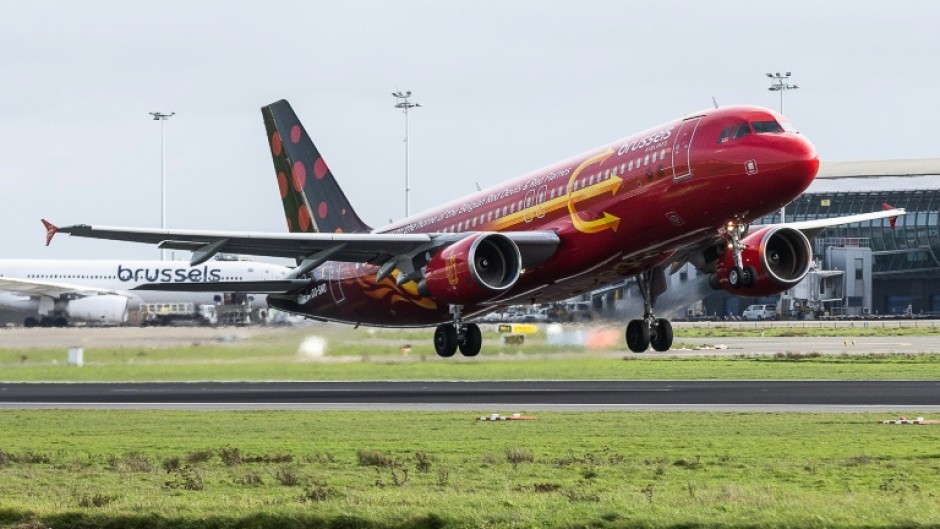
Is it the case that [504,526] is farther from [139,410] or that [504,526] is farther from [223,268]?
[223,268]

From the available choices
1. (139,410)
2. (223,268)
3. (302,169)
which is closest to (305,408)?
(139,410)

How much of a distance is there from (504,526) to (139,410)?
24.5 metres

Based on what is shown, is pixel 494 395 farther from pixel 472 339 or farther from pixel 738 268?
pixel 738 268

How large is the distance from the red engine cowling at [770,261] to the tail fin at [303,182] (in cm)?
1777

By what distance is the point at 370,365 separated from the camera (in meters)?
64.4

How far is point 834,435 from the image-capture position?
3472 centimetres

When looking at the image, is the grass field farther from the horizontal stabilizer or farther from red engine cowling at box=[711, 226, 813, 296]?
red engine cowling at box=[711, 226, 813, 296]

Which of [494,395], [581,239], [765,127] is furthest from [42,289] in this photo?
[765,127]

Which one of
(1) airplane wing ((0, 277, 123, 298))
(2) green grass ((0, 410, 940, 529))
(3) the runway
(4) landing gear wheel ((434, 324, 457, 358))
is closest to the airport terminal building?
(1) airplane wing ((0, 277, 123, 298))

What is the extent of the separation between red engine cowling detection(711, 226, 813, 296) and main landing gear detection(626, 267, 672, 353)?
328cm

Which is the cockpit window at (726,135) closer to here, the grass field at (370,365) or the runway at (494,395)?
the runway at (494,395)

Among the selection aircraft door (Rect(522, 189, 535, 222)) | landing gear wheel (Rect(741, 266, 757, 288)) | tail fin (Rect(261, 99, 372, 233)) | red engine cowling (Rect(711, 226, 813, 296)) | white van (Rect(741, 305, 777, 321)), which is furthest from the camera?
white van (Rect(741, 305, 777, 321))

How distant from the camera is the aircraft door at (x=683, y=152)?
42.0 m

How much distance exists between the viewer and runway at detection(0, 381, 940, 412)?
144 ft
